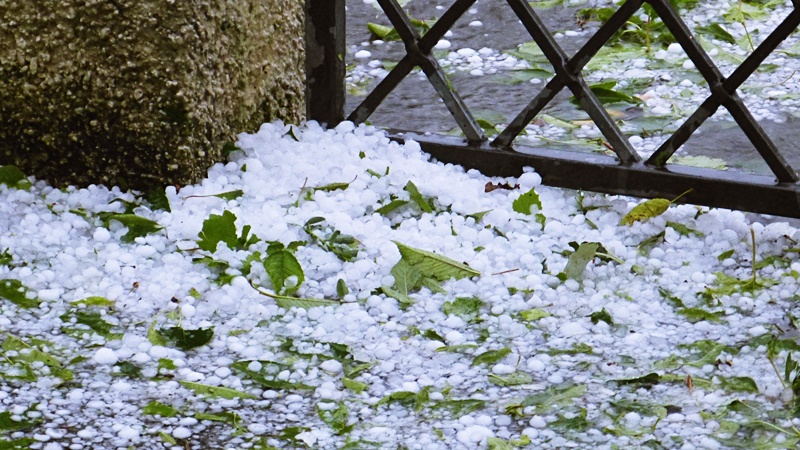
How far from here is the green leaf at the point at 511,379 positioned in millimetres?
1521

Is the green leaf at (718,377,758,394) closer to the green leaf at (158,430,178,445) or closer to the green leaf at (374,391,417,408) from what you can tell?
the green leaf at (374,391,417,408)

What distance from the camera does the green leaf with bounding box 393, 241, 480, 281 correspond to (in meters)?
1.81

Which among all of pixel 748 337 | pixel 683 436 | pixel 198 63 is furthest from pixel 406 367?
pixel 198 63

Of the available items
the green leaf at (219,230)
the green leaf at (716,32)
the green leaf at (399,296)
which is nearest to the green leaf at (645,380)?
the green leaf at (399,296)

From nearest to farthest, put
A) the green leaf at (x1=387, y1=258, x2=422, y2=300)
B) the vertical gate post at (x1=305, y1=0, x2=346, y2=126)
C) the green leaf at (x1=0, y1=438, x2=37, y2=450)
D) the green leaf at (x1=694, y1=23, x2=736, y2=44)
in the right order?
the green leaf at (x1=0, y1=438, x2=37, y2=450) → the green leaf at (x1=387, y1=258, x2=422, y2=300) → the vertical gate post at (x1=305, y1=0, x2=346, y2=126) → the green leaf at (x1=694, y1=23, x2=736, y2=44)

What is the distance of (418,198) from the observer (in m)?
2.04

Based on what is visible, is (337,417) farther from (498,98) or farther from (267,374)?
(498,98)

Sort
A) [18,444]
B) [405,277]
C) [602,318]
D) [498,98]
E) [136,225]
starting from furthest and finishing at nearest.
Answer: [498,98]
[136,225]
[405,277]
[602,318]
[18,444]

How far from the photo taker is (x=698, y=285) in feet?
5.88

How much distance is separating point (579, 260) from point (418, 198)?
0.37 meters

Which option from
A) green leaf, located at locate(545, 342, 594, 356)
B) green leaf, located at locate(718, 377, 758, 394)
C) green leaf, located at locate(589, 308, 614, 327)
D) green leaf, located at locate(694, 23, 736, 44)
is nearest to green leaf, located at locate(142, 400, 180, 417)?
green leaf, located at locate(545, 342, 594, 356)

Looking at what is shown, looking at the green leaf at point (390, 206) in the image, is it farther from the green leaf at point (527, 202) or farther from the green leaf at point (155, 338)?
the green leaf at point (155, 338)

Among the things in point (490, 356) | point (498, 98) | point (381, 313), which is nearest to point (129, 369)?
point (381, 313)

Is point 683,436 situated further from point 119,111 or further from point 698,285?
point 119,111
